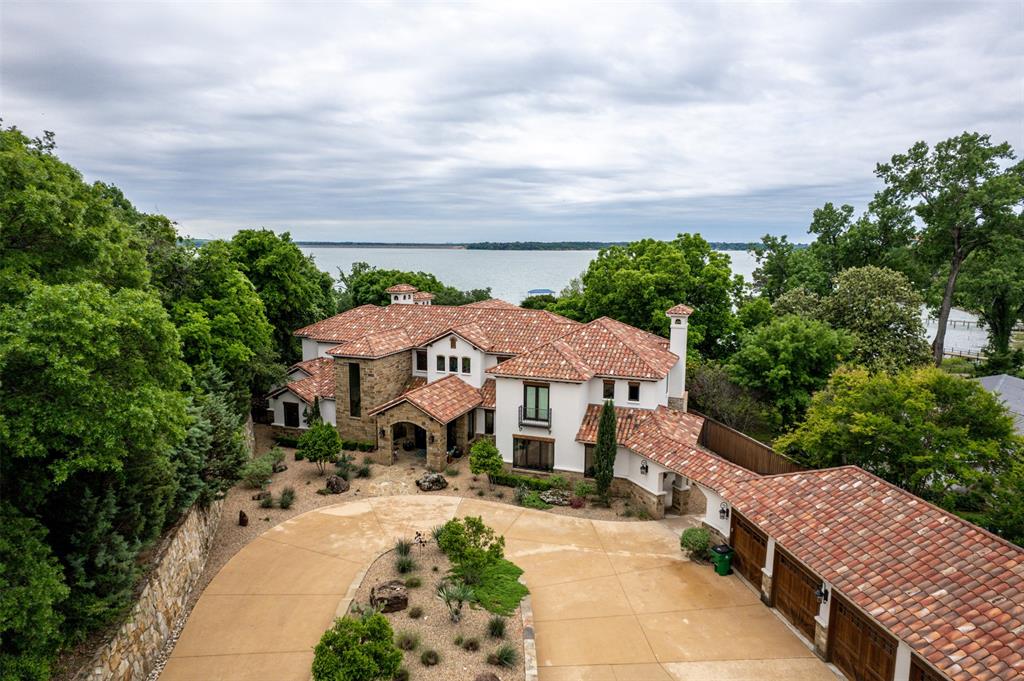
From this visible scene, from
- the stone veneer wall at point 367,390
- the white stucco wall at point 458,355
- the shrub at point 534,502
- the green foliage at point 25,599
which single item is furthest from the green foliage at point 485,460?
the green foliage at point 25,599

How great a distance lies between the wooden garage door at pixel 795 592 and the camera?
1530cm

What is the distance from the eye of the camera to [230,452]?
1984 centimetres

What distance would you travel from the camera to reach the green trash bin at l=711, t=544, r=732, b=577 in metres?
18.8

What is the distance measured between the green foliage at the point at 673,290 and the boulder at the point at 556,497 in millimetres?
16521

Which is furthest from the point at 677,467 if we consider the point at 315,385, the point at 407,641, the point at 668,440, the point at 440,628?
the point at 315,385

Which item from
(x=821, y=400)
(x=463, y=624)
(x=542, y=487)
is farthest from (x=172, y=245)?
(x=821, y=400)

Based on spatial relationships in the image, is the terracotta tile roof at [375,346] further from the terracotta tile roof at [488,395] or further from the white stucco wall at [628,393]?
the white stucco wall at [628,393]

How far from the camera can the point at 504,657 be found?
13953 millimetres

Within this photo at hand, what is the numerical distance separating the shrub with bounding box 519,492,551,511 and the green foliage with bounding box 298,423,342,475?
903cm

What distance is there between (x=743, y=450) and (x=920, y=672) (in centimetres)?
1680

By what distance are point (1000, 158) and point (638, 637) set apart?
4096 cm

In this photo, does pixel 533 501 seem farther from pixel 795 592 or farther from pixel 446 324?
pixel 446 324

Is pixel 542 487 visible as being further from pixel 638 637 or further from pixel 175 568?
pixel 175 568

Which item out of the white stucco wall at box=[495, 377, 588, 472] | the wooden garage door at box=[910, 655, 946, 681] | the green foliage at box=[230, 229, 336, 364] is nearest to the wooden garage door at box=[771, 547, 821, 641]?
the wooden garage door at box=[910, 655, 946, 681]
